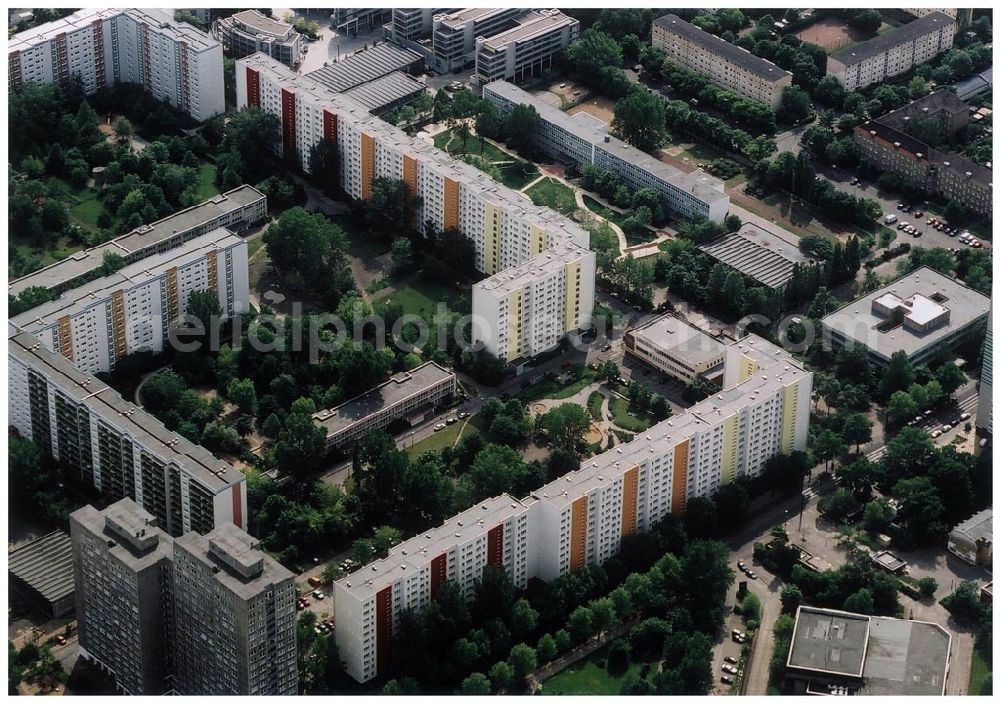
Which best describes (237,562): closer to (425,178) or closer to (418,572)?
(418,572)

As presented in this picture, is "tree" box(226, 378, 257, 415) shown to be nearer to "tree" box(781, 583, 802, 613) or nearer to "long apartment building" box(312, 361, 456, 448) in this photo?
"long apartment building" box(312, 361, 456, 448)

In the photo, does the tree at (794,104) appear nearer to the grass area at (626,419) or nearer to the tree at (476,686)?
the grass area at (626,419)

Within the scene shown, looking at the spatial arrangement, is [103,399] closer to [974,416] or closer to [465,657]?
[465,657]

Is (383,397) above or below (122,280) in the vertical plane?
below

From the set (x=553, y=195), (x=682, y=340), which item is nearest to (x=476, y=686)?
A: (x=682, y=340)

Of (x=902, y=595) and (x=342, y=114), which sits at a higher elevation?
(x=342, y=114)

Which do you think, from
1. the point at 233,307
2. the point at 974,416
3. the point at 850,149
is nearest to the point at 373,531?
the point at 233,307
